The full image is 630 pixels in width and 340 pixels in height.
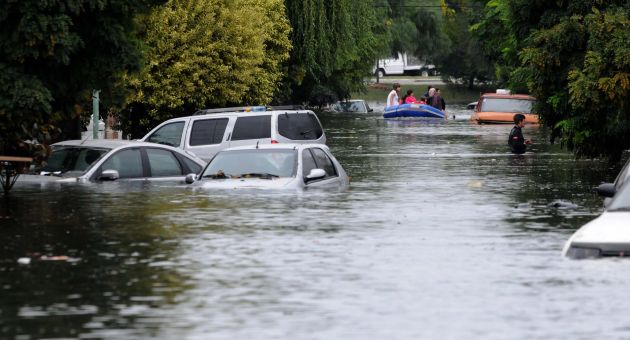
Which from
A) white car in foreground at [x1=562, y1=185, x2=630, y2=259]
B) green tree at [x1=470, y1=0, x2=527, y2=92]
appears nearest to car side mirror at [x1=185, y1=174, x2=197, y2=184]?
white car in foreground at [x1=562, y1=185, x2=630, y2=259]

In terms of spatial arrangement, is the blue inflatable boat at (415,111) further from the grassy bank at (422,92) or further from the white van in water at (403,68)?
the white van in water at (403,68)

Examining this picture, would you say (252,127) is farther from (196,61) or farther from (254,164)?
(196,61)

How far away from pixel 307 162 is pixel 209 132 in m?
9.41

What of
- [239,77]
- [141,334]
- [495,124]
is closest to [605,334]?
[141,334]

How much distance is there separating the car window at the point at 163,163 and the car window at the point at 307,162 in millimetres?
2150

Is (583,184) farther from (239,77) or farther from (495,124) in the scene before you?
(495,124)

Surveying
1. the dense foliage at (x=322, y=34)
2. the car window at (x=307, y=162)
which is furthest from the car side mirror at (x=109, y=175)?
the dense foliage at (x=322, y=34)

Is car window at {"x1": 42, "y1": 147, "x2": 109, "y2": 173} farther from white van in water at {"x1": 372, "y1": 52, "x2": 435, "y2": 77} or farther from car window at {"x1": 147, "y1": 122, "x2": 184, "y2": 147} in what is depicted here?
white van in water at {"x1": 372, "y1": 52, "x2": 435, "y2": 77}

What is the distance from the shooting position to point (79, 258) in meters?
16.4

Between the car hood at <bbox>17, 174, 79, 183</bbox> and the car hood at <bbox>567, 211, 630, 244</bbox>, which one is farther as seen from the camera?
the car hood at <bbox>17, 174, 79, 183</bbox>

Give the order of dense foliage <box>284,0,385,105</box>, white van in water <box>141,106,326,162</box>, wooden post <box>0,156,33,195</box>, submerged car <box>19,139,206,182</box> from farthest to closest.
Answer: dense foliage <box>284,0,385,105</box> → white van in water <box>141,106,326,162</box> → submerged car <box>19,139,206,182</box> → wooden post <box>0,156,33,195</box>

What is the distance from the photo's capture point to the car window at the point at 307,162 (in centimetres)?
2403

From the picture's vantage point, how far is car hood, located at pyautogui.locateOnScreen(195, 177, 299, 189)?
23.1m

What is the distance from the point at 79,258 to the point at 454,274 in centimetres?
398
